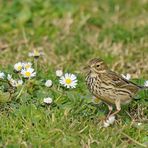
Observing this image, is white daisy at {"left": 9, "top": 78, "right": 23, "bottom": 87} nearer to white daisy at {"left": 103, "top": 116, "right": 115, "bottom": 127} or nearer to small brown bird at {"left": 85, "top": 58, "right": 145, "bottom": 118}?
small brown bird at {"left": 85, "top": 58, "right": 145, "bottom": 118}

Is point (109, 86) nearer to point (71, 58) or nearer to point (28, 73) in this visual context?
point (28, 73)

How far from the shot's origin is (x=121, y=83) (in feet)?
23.7

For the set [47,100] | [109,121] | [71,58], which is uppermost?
[47,100]

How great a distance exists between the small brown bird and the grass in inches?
7.8

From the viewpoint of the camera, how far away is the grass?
659cm

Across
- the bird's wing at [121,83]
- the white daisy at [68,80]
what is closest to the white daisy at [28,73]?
the white daisy at [68,80]

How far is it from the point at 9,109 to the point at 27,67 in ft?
2.70

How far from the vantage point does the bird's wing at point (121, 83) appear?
719 centimetres

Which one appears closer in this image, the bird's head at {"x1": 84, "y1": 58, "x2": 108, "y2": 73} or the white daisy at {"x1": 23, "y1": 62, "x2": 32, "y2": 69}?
the bird's head at {"x1": 84, "y1": 58, "x2": 108, "y2": 73}

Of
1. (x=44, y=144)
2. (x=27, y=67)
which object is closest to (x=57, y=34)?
(x=27, y=67)

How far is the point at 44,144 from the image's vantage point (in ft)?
20.9

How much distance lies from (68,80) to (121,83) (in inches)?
28.7

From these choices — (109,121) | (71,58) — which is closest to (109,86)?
(109,121)

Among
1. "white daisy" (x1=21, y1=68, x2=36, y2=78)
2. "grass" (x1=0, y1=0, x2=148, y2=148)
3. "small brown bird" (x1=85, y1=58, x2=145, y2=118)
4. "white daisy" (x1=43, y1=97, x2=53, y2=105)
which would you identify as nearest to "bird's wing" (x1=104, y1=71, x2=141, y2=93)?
"small brown bird" (x1=85, y1=58, x2=145, y2=118)
